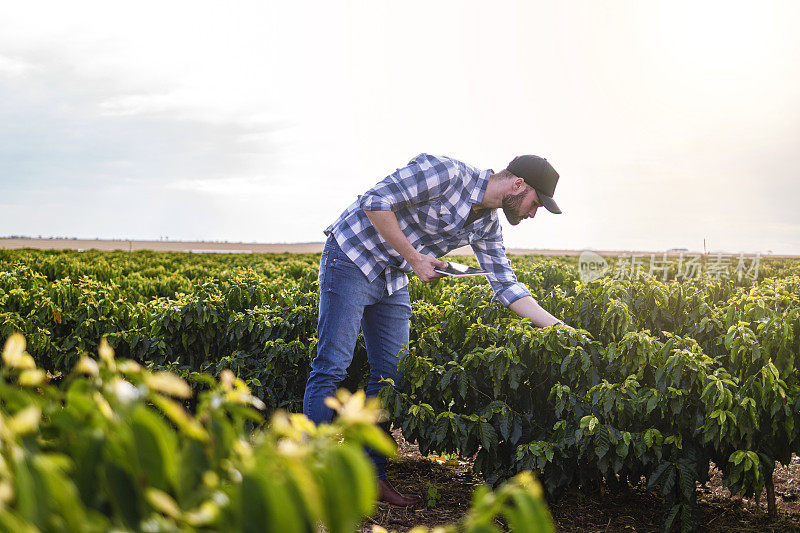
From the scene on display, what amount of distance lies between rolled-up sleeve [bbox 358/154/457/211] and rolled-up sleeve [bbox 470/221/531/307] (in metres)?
0.62

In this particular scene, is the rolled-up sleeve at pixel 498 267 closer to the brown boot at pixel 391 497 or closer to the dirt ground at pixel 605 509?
the dirt ground at pixel 605 509

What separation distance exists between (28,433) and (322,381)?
2.66 meters

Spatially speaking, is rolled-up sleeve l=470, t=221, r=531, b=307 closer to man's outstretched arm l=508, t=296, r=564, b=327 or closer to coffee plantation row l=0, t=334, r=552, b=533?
man's outstretched arm l=508, t=296, r=564, b=327

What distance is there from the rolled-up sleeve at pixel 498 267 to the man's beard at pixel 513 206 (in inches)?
8.3

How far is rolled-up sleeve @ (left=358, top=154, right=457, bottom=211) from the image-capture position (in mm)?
3410

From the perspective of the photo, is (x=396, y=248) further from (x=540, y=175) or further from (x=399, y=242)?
(x=540, y=175)

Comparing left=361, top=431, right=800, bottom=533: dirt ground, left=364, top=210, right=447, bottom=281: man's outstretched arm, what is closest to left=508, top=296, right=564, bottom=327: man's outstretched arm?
left=364, top=210, right=447, bottom=281: man's outstretched arm

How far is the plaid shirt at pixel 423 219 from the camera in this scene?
348cm

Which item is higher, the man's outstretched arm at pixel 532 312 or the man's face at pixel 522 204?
the man's face at pixel 522 204

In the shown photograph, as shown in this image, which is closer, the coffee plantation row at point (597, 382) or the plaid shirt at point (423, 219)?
the coffee plantation row at point (597, 382)

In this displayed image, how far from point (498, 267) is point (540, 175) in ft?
2.34

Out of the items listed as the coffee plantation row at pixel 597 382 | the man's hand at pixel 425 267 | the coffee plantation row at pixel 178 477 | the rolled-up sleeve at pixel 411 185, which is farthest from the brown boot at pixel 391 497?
the coffee plantation row at pixel 178 477

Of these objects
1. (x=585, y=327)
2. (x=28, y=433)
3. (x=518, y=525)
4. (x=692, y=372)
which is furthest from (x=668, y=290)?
(x=28, y=433)

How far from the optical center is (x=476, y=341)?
13.0 feet
